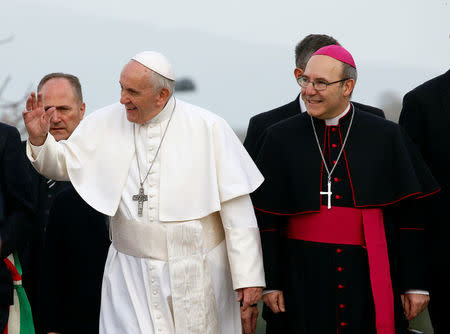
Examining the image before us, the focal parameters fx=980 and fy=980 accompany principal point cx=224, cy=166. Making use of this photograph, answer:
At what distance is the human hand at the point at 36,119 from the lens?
4.76 m

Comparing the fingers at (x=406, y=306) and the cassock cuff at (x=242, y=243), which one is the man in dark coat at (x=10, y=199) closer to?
the cassock cuff at (x=242, y=243)

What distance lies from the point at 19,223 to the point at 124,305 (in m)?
0.70

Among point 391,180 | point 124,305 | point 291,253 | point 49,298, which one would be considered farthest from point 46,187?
point 391,180

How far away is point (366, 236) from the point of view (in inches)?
199

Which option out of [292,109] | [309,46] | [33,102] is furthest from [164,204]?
[309,46]

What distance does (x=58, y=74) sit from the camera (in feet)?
21.2

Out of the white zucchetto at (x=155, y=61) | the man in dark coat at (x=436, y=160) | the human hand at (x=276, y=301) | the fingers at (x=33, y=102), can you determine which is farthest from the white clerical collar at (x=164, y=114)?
the man in dark coat at (x=436, y=160)

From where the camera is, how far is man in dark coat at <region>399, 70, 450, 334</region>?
18.8ft

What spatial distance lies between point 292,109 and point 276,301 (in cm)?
155

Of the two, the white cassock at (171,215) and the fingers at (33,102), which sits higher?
the fingers at (33,102)

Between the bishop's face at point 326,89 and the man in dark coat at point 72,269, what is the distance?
1435 millimetres

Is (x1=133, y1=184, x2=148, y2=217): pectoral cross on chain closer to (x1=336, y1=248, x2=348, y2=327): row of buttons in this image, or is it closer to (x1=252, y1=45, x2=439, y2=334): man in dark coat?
(x1=252, y1=45, x2=439, y2=334): man in dark coat

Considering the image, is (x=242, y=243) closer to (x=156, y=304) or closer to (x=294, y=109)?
(x=156, y=304)

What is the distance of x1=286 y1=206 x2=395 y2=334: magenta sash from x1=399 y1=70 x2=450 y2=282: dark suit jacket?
2.41 feet
